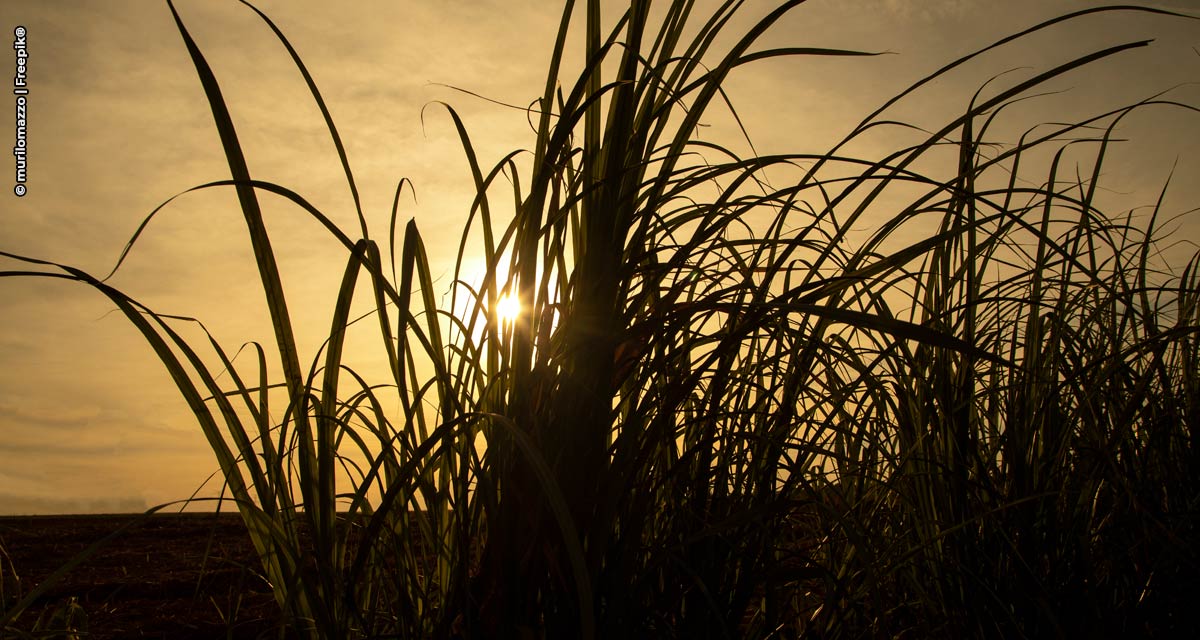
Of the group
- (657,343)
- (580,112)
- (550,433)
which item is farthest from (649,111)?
(550,433)

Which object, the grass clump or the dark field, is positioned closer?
the grass clump

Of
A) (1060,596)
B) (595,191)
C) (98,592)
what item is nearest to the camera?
(595,191)

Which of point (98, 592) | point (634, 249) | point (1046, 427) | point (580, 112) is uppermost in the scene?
point (580, 112)

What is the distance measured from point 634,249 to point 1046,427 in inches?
33.4

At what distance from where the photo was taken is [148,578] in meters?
3.05

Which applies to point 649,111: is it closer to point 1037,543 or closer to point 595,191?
point 595,191

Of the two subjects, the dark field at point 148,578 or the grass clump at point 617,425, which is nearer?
the grass clump at point 617,425

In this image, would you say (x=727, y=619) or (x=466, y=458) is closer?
(x=466, y=458)

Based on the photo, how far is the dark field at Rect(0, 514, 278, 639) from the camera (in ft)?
7.50

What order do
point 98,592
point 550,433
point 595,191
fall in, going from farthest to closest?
point 98,592 < point 595,191 < point 550,433

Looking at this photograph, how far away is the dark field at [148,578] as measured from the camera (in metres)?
2.29

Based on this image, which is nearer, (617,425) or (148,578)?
(617,425)

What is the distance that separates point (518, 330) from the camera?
0.89 m

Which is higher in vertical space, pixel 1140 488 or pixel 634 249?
pixel 634 249
